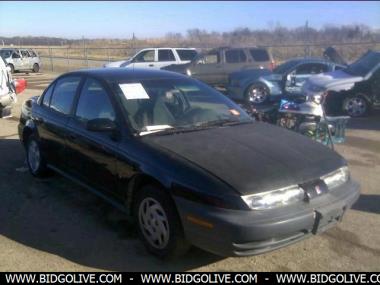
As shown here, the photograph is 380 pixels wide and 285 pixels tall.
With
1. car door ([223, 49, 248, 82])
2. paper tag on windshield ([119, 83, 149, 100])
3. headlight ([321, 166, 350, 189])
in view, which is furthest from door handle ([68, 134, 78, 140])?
car door ([223, 49, 248, 82])

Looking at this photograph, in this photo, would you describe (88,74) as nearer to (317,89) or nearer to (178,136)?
(178,136)

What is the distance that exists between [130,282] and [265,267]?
3.56 ft

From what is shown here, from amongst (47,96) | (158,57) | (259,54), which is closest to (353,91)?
(259,54)

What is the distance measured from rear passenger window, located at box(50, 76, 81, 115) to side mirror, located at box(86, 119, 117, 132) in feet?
3.35

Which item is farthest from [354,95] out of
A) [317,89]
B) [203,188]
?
[203,188]

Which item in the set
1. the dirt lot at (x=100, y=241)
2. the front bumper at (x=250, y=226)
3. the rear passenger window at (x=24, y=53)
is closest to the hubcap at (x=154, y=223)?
the dirt lot at (x=100, y=241)

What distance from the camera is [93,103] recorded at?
4711 millimetres

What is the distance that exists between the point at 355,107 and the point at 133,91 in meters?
8.13

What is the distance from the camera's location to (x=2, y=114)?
33.9ft

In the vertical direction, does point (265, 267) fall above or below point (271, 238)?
below

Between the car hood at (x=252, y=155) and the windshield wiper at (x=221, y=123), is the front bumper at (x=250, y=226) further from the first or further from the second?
the windshield wiper at (x=221, y=123)

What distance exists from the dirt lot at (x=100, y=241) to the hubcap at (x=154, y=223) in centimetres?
17

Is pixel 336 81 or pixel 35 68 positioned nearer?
pixel 336 81

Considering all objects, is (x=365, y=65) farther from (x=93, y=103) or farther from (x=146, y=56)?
(x=146, y=56)
